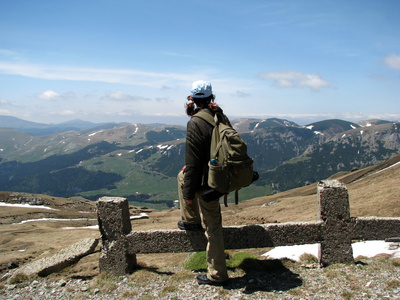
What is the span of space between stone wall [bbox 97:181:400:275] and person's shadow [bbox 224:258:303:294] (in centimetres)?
58

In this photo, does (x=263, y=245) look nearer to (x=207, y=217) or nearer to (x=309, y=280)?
(x=309, y=280)

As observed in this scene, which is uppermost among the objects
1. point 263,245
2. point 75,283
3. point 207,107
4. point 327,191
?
point 207,107

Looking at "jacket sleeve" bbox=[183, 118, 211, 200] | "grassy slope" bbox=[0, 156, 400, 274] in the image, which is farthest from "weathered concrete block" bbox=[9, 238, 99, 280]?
"jacket sleeve" bbox=[183, 118, 211, 200]

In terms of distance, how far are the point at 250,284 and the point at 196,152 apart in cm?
378

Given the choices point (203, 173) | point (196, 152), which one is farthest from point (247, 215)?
point (196, 152)

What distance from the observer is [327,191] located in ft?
27.7

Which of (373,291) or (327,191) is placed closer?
(373,291)

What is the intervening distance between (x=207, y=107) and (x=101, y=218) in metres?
4.73

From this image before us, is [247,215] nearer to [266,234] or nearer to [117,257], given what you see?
[266,234]

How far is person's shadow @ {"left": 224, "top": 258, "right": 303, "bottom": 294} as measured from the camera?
7543mm

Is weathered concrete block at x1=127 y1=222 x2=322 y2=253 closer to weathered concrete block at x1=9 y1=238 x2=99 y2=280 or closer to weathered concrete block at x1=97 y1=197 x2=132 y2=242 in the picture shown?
weathered concrete block at x1=97 y1=197 x2=132 y2=242

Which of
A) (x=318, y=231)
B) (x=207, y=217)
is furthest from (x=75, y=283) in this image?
(x=318, y=231)

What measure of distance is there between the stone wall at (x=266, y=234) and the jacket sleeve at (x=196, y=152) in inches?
91.3

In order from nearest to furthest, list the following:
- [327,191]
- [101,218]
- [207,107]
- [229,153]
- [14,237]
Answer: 1. [229,153]
2. [207,107]
3. [327,191]
4. [101,218]
5. [14,237]
